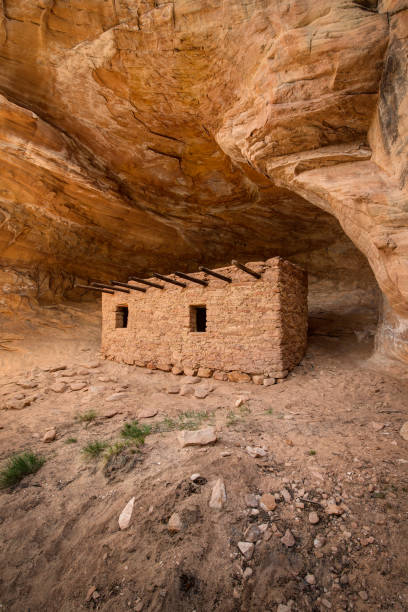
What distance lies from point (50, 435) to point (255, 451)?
250 centimetres

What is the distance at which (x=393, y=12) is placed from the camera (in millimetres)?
3109

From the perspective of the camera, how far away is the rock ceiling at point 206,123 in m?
3.40

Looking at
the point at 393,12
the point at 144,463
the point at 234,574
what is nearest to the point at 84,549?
the point at 144,463

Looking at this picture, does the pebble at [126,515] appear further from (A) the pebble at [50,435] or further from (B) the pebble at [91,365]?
(B) the pebble at [91,365]

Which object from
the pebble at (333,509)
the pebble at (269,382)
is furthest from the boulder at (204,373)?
the pebble at (333,509)

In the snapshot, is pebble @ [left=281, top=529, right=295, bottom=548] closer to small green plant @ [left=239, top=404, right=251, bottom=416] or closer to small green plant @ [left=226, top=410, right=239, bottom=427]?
small green plant @ [left=226, top=410, right=239, bottom=427]

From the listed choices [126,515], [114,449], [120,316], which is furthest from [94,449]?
[120,316]

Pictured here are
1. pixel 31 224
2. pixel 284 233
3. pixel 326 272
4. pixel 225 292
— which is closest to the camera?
pixel 225 292

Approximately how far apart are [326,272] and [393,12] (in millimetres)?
7195

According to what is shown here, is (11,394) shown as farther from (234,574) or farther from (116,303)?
(234,574)

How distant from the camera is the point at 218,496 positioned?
2.18 meters

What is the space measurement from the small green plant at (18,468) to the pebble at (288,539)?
2.44 metres

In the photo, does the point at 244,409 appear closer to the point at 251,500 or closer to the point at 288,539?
the point at 251,500

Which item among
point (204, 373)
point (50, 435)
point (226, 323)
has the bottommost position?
point (50, 435)
